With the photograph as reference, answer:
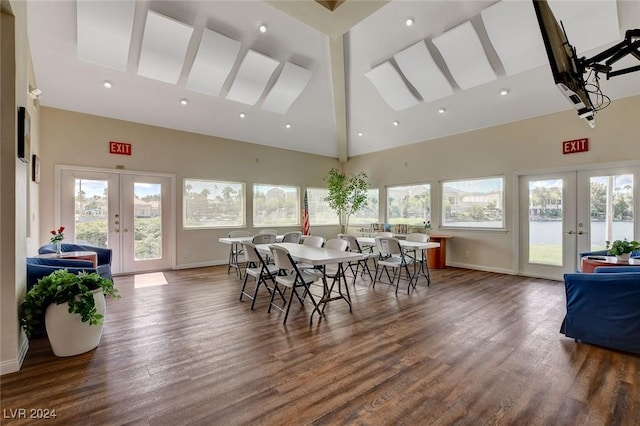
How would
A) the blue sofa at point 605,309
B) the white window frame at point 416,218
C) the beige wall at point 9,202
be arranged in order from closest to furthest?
the beige wall at point 9,202 → the blue sofa at point 605,309 → the white window frame at point 416,218

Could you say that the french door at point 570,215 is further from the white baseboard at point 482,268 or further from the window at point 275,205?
the window at point 275,205

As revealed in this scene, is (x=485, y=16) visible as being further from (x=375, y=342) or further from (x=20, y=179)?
(x=20, y=179)

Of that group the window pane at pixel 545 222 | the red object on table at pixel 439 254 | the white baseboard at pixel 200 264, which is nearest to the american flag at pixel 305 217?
the white baseboard at pixel 200 264

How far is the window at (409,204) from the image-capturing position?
7.22 meters

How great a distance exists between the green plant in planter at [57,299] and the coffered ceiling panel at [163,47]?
11.3 ft

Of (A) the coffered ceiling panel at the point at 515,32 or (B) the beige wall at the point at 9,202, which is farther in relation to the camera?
(A) the coffered ceiling panel at the point at 515,32

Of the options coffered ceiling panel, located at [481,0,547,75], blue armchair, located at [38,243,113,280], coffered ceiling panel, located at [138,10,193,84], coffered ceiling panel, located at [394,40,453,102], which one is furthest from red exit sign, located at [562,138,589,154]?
blue armchair, located at [38,243,113,280]

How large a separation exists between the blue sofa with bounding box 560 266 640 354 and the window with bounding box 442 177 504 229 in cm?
334

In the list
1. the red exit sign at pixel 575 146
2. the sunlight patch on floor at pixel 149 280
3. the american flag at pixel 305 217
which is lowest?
the sunlight patch on floor at pixel 149 280

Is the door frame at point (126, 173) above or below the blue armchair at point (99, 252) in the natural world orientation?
above

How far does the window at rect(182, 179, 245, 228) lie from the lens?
6535mm

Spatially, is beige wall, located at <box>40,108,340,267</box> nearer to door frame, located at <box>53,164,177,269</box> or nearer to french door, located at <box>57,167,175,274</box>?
door frame, located at <box>53,164,177,269</box>

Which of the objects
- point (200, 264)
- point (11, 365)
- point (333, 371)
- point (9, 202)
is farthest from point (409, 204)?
point (11, 365)

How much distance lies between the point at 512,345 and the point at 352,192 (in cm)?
616
